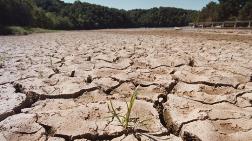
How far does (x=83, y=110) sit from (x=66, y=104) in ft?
0.91

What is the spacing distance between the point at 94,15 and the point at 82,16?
12.7 ft

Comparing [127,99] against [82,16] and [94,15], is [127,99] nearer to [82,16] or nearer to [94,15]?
[82,16]

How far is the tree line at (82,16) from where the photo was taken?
40.2 m

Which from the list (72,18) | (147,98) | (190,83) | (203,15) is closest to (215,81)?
(190,83)

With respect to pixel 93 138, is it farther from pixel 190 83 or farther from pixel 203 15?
pixel 203 15

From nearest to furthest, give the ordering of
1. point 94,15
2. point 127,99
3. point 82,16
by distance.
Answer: point 127,99
point 82,16
point 94,15

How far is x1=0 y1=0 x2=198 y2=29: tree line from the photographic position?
40231 millimetres

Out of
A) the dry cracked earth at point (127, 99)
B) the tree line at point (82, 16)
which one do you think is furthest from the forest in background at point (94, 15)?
the dry cracked earth at point (127, 99)

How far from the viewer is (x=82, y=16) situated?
63969mm

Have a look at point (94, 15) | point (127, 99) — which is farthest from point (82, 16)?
point (127, 99)

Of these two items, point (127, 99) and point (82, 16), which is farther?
point (82, 16)

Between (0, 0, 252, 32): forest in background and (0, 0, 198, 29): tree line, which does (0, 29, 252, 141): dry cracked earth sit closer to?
(0, 0, 252, 32): forest in background

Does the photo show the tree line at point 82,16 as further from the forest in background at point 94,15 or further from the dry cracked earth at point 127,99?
the dry cracked earth at point 127,99

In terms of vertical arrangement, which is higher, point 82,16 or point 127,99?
point 127,99
